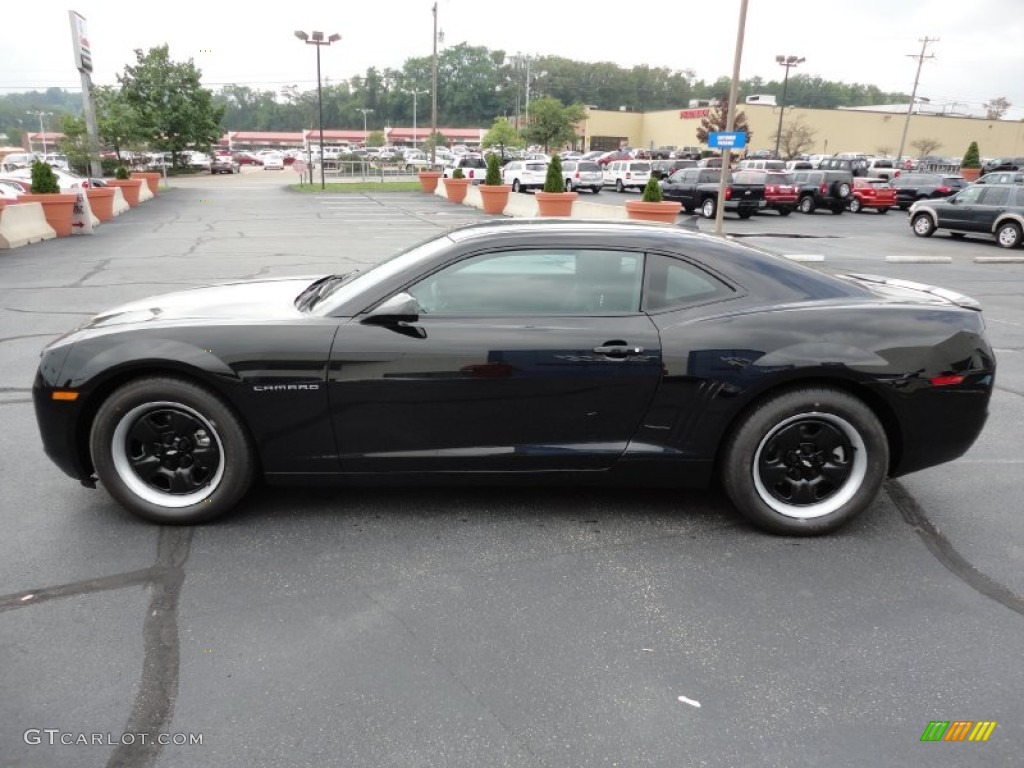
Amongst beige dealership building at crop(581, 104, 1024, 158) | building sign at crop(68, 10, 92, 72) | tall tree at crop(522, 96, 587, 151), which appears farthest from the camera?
beige dealership building at crop(581, 104, 1024, 158)

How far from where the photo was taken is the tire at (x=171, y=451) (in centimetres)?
362

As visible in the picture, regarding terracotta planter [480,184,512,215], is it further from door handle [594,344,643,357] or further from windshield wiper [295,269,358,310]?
door handle [594,344,643,357]

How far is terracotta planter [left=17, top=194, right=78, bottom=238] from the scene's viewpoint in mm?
17547

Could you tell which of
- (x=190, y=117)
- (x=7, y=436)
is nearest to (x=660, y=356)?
(x=7, y=436)

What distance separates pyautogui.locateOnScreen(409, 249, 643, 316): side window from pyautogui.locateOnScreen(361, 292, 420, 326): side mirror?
10 cm

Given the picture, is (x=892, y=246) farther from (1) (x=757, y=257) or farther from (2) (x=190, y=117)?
(2) (x=190, y=117)

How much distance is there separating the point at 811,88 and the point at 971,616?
6731 inches

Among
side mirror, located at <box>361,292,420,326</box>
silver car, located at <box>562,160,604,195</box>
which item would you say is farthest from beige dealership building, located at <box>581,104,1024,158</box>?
side mirror, located at <box>361,292,420,326</box>

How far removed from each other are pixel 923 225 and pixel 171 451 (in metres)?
22.7

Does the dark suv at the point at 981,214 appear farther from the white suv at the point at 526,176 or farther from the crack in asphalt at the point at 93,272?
the crack in asphalt at the point at 93,272

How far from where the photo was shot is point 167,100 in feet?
173

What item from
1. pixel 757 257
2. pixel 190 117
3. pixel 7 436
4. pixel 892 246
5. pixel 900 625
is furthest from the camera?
pixel 190 117

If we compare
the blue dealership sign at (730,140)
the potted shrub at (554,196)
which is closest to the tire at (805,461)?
the blue dealership sign at (730,140)

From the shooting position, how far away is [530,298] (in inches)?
147
